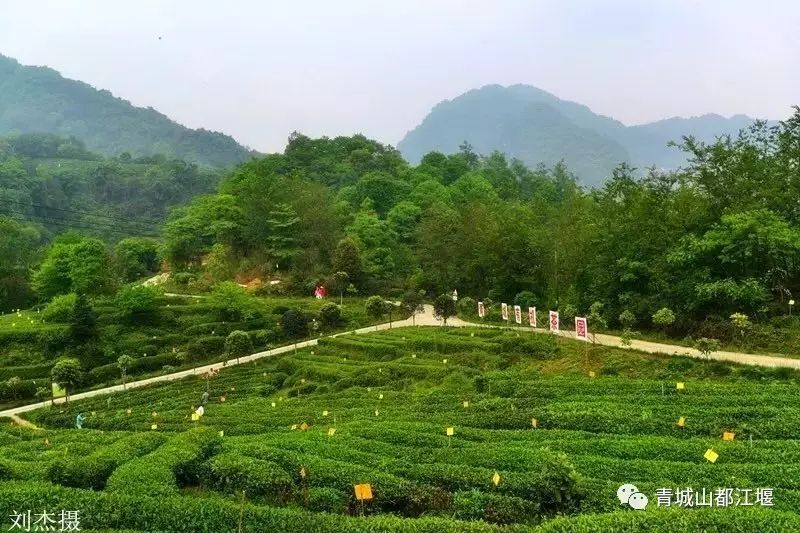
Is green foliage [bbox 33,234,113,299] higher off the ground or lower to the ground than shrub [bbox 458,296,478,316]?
higher

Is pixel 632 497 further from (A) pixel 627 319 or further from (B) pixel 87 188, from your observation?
(B) pixel 87 188

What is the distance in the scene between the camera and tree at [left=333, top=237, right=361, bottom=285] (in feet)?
180

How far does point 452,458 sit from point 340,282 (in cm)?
4003

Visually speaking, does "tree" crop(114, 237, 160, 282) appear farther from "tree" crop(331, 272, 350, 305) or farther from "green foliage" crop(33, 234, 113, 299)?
"tree" crop(331, 272, 350, 305)

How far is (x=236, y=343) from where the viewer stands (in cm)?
3747

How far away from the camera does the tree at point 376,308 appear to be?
44.6 metres

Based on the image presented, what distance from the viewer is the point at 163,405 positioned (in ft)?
90.9

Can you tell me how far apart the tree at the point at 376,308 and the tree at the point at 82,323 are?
67.7ft

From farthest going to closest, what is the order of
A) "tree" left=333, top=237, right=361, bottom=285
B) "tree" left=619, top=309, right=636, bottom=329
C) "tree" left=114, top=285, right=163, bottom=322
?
"tree" left=333, top=237, right=361, bottom=285
"tree" left=114, top=285, right=163, bottom=322
"tree" left=619, top=309, right=636, bottom=329

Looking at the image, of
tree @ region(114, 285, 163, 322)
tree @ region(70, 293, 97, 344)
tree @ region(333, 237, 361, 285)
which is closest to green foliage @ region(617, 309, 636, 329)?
tree @ region(333, 237, 361, 285)

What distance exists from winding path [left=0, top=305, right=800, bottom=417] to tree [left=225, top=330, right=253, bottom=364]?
Answer: 24.3 inches

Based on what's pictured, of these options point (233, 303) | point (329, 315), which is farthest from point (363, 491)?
point (233, 303)

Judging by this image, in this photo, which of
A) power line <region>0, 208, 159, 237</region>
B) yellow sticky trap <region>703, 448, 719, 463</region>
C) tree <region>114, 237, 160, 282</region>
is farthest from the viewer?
power line <region>0, 208, 159, 237</region>

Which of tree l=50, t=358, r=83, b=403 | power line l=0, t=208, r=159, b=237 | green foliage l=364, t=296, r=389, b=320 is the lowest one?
tree l=50, t=358, r=83, b=403
